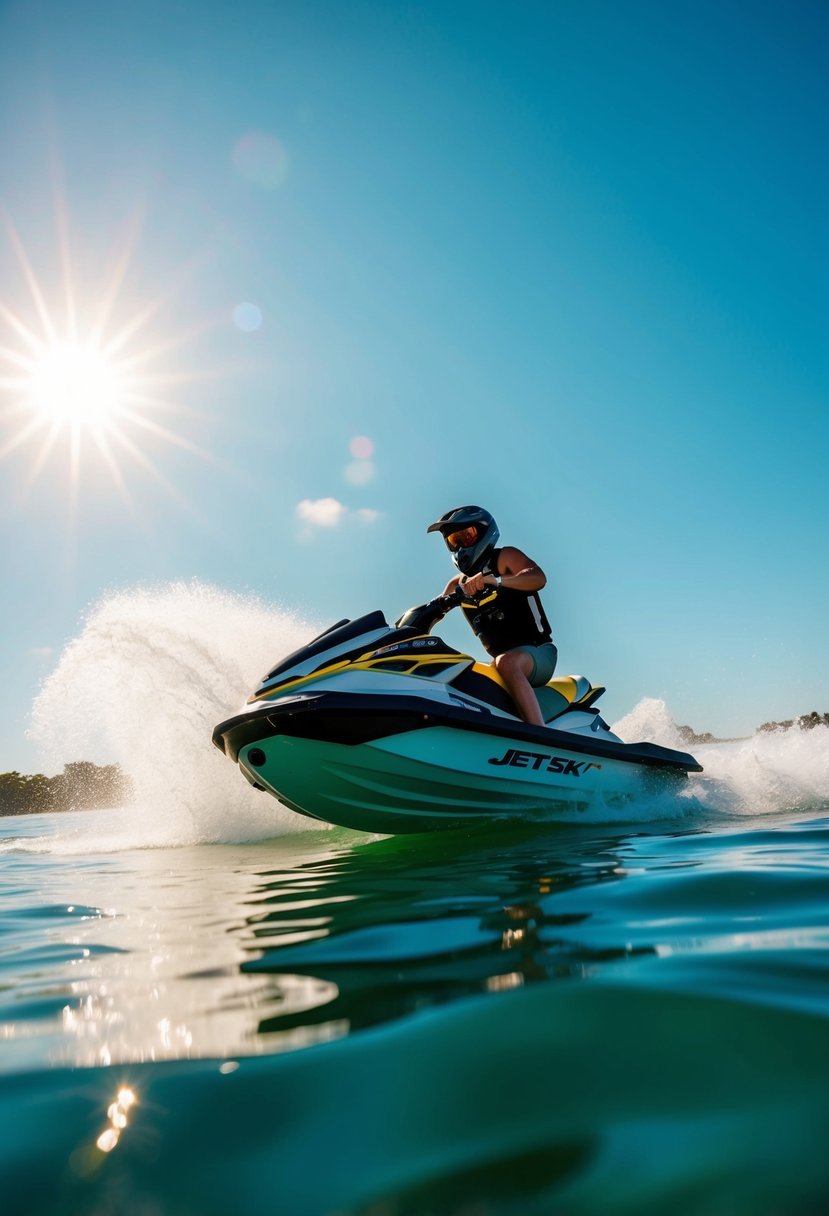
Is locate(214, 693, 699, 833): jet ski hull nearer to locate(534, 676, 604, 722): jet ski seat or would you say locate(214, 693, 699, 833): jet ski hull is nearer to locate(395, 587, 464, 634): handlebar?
locate(534, 676, 604, 722): jet ski seat

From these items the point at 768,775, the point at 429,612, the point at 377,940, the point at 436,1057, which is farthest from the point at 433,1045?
the point at 768,775

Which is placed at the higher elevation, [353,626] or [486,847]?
[353,626]

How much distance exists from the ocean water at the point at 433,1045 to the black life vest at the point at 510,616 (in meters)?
2.46

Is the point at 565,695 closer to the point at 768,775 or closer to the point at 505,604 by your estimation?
the point at 505,604

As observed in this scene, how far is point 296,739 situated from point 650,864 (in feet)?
6.80

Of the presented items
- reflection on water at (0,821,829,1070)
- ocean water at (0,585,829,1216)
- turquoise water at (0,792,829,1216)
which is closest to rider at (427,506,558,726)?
reflection on water at (0,821,829,1070)

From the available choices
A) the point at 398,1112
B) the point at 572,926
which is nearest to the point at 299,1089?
the point at 398,1112

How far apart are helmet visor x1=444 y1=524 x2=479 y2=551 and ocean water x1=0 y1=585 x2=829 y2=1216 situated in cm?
265

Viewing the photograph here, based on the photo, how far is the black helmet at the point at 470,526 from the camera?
536cm

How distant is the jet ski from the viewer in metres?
4.42

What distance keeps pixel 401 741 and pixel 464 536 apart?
166 centimetres

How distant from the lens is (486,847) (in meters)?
4.35

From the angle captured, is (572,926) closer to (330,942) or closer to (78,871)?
(330,942)

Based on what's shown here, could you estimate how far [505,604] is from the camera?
559 centimetres
